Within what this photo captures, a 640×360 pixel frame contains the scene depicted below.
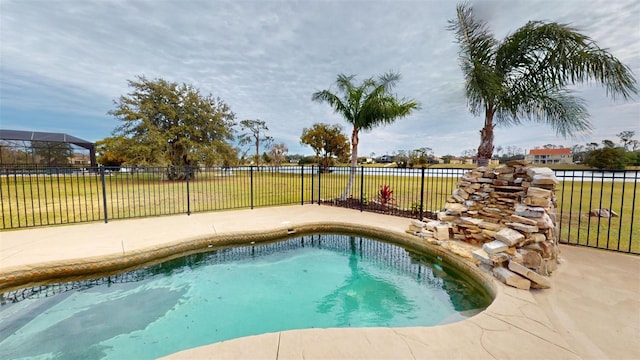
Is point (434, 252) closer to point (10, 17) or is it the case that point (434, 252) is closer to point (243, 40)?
point (243, 40)

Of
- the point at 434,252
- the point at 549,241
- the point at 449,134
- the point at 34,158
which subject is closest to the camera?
the point at 549,241

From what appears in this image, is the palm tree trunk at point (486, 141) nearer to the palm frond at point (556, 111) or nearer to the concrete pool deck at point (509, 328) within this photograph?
the palm frond at point (556, 111)

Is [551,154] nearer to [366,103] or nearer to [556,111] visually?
[556,111]

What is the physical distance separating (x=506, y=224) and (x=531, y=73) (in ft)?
11.0

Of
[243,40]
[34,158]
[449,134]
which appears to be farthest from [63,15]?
[34,158]

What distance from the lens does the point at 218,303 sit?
10.3ft

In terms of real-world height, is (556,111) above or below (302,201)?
above

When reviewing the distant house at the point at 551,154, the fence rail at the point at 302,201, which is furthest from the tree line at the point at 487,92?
the distant house at the point at 551,154

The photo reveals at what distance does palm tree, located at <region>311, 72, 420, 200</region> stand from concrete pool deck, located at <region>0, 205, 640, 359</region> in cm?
515

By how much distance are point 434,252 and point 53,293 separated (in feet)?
18.7

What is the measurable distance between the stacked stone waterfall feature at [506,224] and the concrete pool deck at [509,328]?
0.26m

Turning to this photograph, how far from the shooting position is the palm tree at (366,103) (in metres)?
7.32

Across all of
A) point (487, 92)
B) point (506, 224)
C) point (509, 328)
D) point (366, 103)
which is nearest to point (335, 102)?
point (366, 103)

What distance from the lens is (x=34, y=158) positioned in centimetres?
2170
